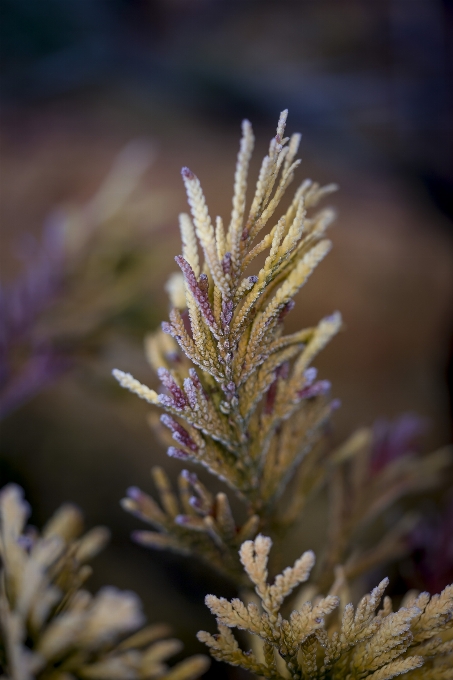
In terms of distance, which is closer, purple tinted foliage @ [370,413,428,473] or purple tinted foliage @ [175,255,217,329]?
purple tinted foliage @ [175,255,217,329]

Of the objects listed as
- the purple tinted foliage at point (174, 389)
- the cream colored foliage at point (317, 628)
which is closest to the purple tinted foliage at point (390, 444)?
the cream colored foliage at point (317, 628)

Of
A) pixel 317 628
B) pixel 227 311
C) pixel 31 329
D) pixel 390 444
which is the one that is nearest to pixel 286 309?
pixel 227 311

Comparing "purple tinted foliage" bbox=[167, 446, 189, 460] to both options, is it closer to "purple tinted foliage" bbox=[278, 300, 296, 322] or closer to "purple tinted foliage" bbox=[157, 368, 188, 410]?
"purple tinted foliage" bbox=[157, 368, 188, 410]

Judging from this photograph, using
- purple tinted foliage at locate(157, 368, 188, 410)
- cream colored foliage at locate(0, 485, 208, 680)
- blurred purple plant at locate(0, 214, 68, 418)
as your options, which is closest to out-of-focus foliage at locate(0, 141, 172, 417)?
blurred purple plant at locate(0, 214, 68, 418)

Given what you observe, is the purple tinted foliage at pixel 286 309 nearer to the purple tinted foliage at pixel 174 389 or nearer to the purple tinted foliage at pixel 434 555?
the purple tinted foliage at pixel 174 389

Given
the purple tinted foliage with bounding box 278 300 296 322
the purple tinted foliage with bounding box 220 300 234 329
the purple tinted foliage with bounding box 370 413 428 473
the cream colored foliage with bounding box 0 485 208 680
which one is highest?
the purple tinted foliage with bounding box 278 300 296 322

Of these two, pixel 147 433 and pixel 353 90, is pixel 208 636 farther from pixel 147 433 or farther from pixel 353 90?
pixel 353 90

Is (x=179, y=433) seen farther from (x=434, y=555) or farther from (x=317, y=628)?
(x=434, y=555)
